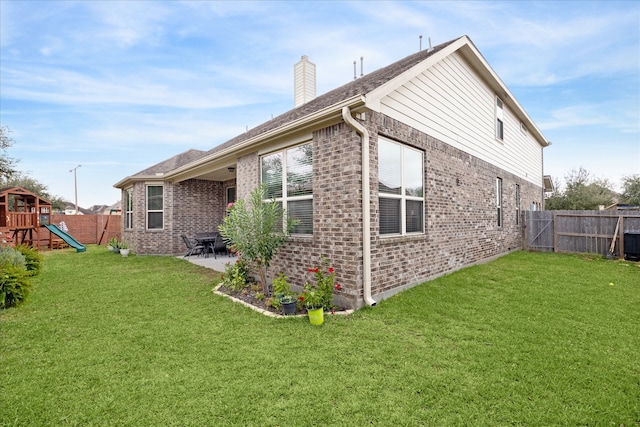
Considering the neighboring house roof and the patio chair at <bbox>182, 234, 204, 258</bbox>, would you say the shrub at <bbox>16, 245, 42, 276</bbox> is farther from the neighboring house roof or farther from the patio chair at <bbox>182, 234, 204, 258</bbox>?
the neighboring house roof

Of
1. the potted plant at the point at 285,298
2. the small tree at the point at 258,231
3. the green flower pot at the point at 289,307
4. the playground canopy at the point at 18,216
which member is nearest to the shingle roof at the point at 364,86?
the small tree at the point at 258,231

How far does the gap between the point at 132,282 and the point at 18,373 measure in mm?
4493

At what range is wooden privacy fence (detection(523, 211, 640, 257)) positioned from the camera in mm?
9805

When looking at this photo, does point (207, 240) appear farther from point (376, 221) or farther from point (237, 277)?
point (376, 221)

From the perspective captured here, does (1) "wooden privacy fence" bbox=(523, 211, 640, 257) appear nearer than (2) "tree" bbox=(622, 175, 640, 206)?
Yes

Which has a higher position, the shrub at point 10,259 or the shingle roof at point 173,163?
the shingle roof at point 173,163

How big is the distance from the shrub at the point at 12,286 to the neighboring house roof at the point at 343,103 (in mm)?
4548

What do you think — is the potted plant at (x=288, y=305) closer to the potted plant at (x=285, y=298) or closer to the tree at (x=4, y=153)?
the potted plant at (x=285, y=298)

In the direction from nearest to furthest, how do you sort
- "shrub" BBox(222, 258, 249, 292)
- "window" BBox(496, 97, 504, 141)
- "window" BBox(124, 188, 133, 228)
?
"shrub" BBox(222, 258, 249, 292) → "window" BBox(496, 97, 504, 141) → "window" BBox(124, 188, 133, 228)

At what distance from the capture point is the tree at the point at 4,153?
50.5 feet

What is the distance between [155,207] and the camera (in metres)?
12.4

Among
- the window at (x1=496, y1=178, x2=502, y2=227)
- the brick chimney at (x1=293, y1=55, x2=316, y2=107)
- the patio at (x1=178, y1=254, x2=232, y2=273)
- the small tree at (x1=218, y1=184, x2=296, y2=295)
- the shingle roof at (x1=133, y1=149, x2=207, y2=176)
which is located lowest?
the patio at (x1=178, y1=254, x2=232, y2=273)

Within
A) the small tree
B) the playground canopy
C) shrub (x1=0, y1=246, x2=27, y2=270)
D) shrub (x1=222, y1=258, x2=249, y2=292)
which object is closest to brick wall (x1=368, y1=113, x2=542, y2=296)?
the small tree

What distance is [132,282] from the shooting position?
7320mm
